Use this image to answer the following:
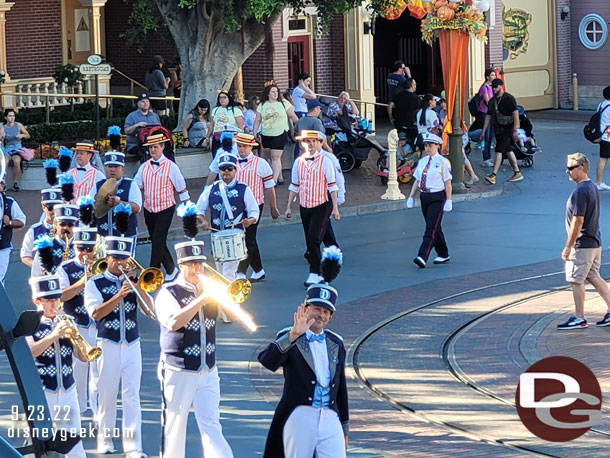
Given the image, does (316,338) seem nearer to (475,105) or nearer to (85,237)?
(85,237)

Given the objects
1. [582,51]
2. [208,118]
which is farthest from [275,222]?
[582,51]

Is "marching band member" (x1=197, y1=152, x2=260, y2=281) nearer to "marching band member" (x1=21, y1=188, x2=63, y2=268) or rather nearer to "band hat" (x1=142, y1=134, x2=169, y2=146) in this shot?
"band hat" (x1=142, y1=134, x2=169, y2=146)

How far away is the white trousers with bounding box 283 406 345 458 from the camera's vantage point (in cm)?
761

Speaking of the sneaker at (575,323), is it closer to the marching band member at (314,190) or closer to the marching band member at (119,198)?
the marching band member at (314,190)

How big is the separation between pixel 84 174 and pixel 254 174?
205cm

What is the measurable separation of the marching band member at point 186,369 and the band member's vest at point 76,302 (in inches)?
65.9

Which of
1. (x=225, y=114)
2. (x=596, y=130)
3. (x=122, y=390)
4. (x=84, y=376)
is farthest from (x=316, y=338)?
(x=596, y=130)

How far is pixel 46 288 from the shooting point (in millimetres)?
8562

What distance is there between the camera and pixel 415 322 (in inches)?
532

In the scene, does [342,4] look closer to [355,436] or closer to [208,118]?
[208,118]

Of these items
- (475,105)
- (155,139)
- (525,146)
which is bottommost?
(525,146)

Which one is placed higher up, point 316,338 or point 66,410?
point 316,338

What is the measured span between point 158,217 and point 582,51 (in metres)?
23.5

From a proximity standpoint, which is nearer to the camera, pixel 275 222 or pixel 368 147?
pixel 275 222
